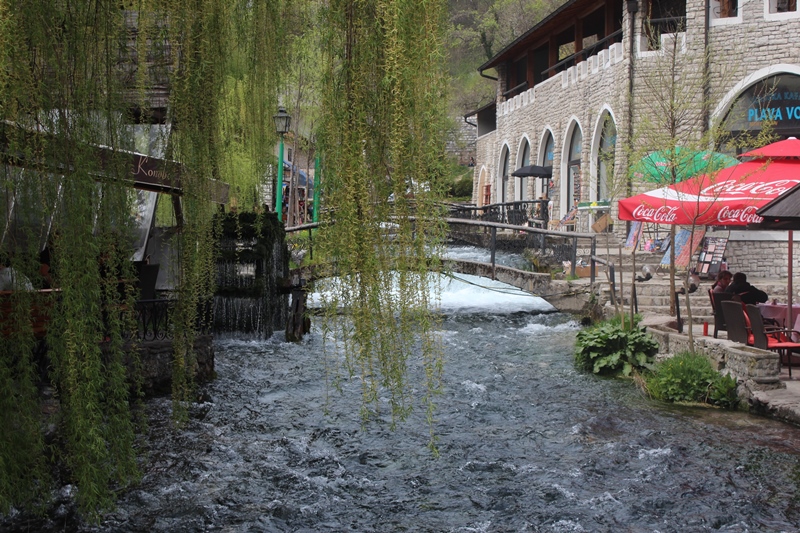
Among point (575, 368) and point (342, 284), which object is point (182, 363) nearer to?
point (342, 284)

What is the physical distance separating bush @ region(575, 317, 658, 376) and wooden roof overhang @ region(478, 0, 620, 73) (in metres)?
14.3

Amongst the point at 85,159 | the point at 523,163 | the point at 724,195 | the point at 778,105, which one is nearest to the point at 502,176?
the point at 523,163

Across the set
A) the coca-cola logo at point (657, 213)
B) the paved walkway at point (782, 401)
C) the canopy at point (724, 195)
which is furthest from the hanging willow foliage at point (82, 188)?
the coca-cola logo at point (657, 213)

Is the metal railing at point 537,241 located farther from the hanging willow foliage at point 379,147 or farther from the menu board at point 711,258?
the hanging willow foliage at point 379,147

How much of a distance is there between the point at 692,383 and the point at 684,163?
11.9 ft

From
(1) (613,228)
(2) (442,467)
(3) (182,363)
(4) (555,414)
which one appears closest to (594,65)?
(1) (613,228)

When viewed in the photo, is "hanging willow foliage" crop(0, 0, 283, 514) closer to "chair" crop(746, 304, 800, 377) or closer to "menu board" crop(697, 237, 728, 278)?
"chair" crop(746, 304, 800, 377)

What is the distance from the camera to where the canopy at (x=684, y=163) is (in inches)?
470

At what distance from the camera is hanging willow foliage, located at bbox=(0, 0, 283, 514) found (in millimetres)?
3625

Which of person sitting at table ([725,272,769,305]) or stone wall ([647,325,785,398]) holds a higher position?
person sitting at table ([725,272,769,305])

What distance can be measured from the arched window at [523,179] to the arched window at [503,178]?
105 inches

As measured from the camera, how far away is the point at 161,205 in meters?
13.2

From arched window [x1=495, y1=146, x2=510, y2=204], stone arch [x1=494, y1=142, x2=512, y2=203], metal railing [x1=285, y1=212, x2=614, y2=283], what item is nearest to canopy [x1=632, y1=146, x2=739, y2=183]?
metal railing [x1=285, y1=212, x2=614, y2=283]

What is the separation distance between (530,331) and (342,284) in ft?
42.2
